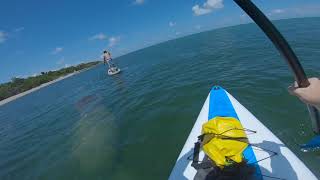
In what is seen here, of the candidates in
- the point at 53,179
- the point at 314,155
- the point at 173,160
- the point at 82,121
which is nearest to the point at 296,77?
the point at 314,155

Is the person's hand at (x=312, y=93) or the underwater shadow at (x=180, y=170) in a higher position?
the person's hand at (x=312, y=93)

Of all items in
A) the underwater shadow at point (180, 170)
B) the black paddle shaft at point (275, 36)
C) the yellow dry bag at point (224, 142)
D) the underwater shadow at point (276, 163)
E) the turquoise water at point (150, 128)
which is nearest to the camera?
the black paddle shaft at point (275, 36)

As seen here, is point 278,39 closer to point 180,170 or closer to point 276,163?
point 276,163

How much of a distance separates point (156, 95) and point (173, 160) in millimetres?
8544

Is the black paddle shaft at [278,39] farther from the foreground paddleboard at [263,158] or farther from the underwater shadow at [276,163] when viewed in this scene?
the underwater shadow at [276,163]

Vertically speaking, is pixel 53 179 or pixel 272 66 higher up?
pixel 272 66

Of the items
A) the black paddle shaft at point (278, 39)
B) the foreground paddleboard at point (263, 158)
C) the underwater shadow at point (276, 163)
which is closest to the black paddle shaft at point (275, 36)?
the black paddle shaft at point (278, 39)

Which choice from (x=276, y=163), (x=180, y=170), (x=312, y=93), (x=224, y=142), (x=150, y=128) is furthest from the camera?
(x=150, y=128)

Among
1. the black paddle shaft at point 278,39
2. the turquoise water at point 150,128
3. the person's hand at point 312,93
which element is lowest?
the turquoise water at point 150,128

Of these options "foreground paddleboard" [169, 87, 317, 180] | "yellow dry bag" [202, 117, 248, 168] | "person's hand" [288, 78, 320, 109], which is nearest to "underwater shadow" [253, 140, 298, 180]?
"foreground paddleboard" [169, 87, 317, 180]

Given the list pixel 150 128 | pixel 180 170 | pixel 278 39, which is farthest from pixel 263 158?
pixel 150 128

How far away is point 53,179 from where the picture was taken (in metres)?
9.57

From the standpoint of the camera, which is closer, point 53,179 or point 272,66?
point 53,179

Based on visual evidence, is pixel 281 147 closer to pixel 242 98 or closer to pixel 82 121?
pixel 242 98
